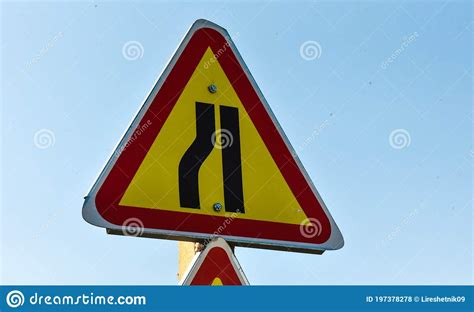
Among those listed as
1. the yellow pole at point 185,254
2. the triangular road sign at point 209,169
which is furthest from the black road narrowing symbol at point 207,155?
the yellow pole at point 185,254

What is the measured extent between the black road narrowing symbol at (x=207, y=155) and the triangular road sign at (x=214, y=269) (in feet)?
0.73

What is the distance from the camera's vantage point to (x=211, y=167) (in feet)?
7.25

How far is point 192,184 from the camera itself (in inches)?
85.3

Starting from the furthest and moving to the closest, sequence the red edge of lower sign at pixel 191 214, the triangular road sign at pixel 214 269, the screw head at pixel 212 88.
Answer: the screw head at pixel 212 88 → the red edge of lower sign at pixel 191 214 → the triangular road sign at pixel 214 269

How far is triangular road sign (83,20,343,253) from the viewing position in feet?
6.84

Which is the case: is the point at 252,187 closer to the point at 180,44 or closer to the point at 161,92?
the point at 161,92

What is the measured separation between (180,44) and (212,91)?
0.23m

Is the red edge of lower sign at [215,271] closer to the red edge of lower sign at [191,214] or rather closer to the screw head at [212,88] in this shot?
the red edge of lower sign at [191,214]

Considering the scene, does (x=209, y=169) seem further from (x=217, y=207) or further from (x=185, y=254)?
(x=185, y=254)

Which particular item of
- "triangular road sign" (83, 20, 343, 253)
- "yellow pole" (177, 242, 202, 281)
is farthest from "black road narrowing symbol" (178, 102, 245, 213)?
"yellow pole" (177, 242, 202, 281)

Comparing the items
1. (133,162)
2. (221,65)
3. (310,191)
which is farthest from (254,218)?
(221,65)

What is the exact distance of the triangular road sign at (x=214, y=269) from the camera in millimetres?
1922

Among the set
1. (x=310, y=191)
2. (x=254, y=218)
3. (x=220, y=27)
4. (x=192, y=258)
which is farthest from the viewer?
(x=220, y=27)

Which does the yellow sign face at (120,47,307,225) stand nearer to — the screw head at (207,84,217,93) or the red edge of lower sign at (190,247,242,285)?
the screw head at (207,84,217,93)
